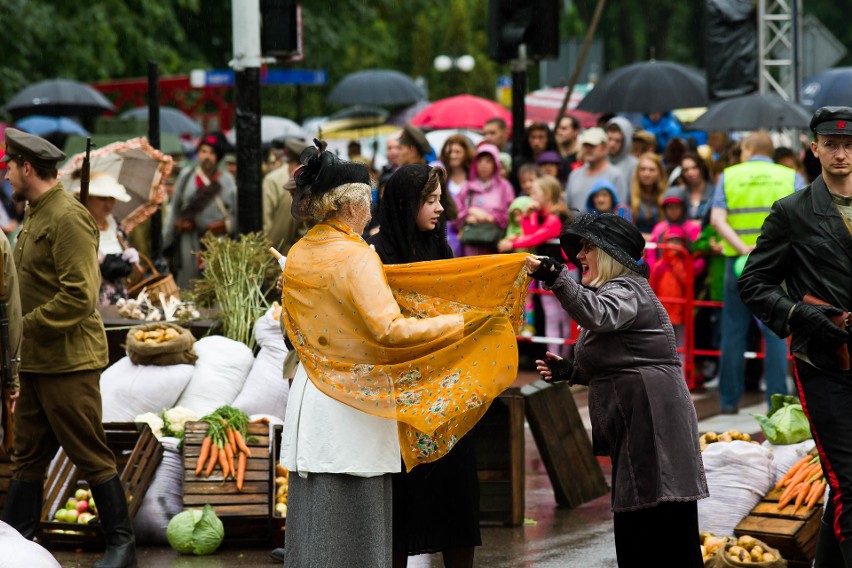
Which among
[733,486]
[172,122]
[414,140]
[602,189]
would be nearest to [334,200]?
[733,486]

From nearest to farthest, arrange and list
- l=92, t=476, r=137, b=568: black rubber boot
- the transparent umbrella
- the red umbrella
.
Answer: l=92, t=476, r=137, b=568: black rubber boot
the transparent umbrella
the red umbrella

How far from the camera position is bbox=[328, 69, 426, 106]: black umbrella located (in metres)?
25.9

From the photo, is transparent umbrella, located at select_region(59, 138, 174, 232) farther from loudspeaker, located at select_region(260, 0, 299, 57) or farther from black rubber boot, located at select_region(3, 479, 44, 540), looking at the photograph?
black rubber boot, located at select_region(3, 479, 44, 540)

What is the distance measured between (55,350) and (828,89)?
14.6 meters

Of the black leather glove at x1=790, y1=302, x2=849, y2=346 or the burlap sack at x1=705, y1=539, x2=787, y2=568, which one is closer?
the black leather glove at x1=790, y1=302, x2=849, y2=346

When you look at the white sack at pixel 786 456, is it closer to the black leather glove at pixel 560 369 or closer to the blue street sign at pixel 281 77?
the black leather glove at pixel 560 369

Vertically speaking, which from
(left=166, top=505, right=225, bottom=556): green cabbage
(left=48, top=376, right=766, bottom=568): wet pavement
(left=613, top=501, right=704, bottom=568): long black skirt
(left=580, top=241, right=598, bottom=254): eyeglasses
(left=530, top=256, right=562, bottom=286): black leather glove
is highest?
(left=580, top=241, right=598, bottom=254): eyeglasses

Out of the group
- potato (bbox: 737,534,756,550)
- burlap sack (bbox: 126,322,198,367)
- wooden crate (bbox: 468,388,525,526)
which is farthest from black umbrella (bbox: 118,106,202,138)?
potato (bbox: 737,534,756,550)

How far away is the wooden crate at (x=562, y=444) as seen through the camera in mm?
8438

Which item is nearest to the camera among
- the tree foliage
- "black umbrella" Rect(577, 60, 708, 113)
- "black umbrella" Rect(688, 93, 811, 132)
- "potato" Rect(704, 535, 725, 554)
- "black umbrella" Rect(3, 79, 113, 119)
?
"potato" Rect(704, 535, 725, 554)

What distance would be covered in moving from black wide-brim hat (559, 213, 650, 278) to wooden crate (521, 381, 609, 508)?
259cm

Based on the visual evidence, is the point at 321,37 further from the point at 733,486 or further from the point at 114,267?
the point at 733,486

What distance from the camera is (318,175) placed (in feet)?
18.6

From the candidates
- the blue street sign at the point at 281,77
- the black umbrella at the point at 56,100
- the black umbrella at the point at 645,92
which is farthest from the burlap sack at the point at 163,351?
the blue street sign at the point at 281,77
